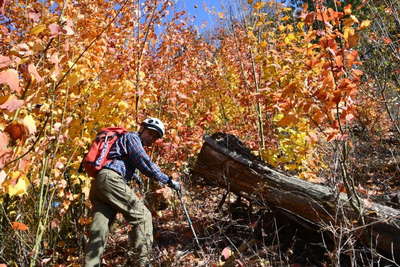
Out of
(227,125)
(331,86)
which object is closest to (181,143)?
(227,125)

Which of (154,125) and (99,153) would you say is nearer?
(99,153)

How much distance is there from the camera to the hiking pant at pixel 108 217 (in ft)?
10.6

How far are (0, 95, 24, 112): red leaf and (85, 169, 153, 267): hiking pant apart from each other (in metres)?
2.12

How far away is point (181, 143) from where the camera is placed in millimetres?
5156

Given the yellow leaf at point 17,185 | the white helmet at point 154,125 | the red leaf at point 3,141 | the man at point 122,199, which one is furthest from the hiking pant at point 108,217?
the red leaf at point 3,141

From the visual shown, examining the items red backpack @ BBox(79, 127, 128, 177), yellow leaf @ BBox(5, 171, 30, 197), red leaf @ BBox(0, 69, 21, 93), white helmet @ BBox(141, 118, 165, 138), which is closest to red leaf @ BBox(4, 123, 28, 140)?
red leaf @ BBox(0, 69, 21, 93)

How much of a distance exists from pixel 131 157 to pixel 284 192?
1.78 m

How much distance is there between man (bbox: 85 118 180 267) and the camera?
3.23 meters

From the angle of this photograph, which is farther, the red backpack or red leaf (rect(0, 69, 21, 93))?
the red backpack

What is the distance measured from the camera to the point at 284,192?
3.65 metres

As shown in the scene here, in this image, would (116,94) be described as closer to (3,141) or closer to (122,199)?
(122,199)

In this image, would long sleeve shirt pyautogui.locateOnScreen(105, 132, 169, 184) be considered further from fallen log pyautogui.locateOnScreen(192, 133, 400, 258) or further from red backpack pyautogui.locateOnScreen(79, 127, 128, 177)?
fallen log pyautogui.locateOnScreen(192, 133, 400, 258)

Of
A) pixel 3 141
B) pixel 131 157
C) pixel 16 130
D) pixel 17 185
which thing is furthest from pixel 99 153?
pixel 3 141

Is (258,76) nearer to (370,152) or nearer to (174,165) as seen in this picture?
(174,165)
